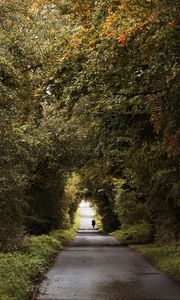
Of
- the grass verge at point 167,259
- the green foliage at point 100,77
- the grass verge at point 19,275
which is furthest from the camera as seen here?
the grass verge at point 167,259

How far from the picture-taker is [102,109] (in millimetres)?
14766

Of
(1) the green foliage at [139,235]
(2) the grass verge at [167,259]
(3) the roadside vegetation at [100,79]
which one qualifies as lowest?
(2) the grass verge at [167,259]

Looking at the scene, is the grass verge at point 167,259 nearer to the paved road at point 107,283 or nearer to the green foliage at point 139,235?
the paved road at point 107,283

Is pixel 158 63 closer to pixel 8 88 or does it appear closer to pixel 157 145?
pixel 8 88

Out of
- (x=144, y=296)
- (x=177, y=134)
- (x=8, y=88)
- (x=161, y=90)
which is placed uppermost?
(x=8, y=88)

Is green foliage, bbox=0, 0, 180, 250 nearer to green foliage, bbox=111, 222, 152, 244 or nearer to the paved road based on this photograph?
the paved road

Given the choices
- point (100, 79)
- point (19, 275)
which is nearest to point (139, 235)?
point (19, 275)

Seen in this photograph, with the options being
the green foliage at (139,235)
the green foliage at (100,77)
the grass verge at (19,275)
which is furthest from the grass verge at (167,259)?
the green foliage at (139,235)

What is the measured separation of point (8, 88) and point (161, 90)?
406cm

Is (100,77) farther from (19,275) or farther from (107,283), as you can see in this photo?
(107,283)

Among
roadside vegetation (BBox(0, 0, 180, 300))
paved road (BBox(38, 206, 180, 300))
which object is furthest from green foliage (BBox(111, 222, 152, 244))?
paved road (BBox(38, 206, 180, 300))

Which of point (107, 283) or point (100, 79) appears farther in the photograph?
point (107, 283)

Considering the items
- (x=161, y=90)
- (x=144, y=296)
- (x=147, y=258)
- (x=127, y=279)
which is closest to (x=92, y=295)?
(x=144, y=296)

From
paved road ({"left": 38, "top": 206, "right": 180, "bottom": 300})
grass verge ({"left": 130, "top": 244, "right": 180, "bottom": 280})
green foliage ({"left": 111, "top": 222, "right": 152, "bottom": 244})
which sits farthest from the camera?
green foliage ({"left": 111, "top": 222, "right": 152, "bottom": 244})
